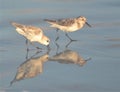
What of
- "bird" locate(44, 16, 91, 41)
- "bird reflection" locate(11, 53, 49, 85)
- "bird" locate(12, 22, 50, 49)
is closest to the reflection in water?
"bird reflection" locate(11, 53, 49, 85)

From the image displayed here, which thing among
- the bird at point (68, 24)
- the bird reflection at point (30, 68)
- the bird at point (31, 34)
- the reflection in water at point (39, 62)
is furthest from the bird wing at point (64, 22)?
the bird reflection at point (30, 68)

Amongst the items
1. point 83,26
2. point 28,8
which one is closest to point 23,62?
point 83,26

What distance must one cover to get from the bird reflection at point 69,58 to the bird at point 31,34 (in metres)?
0.62

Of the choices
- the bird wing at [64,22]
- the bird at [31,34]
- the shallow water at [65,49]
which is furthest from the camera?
the bird wing at [64,22]

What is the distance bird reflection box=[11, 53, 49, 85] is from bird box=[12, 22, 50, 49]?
2.49 ft

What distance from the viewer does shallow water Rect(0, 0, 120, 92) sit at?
998 centimetres

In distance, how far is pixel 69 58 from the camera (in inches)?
453

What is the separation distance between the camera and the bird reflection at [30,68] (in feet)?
34.0

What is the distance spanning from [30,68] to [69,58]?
1038 mm

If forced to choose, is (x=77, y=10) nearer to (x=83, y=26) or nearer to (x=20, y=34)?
(x=83, y=26)

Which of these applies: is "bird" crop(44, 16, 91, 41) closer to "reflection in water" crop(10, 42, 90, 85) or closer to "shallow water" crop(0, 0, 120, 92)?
"shallow water" crop(0, 0, 120, 92)

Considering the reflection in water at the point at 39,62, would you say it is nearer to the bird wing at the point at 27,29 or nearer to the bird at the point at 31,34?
the bird at the point at 31,34

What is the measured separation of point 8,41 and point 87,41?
168cm

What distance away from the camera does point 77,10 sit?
15.3 m
